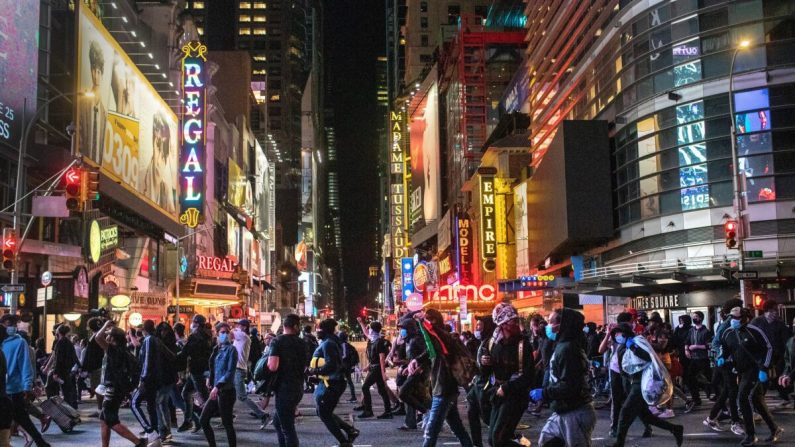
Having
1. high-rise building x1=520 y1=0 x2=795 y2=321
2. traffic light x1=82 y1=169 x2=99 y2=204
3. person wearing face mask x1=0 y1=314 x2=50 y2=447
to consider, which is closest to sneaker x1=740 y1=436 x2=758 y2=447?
person wearing face mask x1=0 y1=314 x2=50 y2=447

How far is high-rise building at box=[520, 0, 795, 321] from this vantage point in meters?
28.7

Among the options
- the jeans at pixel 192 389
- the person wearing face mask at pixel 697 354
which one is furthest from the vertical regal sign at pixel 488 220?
the jeans at pixel 192 389

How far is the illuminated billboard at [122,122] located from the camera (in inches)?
1426

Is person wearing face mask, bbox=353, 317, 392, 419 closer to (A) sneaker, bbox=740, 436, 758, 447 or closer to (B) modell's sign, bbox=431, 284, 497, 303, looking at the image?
(A) sneaker, bbox=740, 436, 758, 447

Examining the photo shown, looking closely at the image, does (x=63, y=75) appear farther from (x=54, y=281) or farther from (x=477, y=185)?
(x=477, y=185)

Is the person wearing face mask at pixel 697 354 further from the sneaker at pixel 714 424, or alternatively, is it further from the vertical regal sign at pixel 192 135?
the vertical regal sign at pixel 192 135

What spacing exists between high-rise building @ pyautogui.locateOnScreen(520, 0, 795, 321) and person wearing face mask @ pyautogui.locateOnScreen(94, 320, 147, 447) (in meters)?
18.1

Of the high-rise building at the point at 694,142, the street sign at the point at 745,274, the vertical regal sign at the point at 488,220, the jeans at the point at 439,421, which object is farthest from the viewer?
the vertical regal sign at the point at 488,220

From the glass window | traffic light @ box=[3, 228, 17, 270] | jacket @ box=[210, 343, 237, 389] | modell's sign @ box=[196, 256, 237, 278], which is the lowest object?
jacket @ box=[210, 343, 237, 389]

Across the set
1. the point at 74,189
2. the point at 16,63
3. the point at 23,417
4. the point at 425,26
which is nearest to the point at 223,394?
the point at 23,417

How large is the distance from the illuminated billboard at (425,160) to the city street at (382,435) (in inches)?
2948

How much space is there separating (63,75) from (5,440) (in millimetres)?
30418

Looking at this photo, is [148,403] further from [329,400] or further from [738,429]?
[738,429]

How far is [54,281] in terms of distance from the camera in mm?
31375
